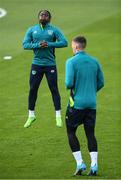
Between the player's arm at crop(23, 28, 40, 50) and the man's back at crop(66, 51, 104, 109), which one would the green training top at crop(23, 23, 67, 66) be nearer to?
the player's arm at crop(23, 28, 40, 50)

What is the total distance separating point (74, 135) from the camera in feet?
47.6

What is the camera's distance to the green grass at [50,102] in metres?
15.7

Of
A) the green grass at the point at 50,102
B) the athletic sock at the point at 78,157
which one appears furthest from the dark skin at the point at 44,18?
the athletic sock at the point at 78,157

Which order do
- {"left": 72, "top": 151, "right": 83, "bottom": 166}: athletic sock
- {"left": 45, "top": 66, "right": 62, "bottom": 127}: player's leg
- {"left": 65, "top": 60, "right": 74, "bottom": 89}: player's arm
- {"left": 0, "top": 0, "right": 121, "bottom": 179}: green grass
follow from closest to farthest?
1. {"left": 65, "top": 60, "right": 74, "bottom": 89}: player's arm
2. {"left": 72, "top": 151, "right": 83, "bottom": 166}: athletic sock
3. {"left": 0, "top": 0, "right": 121, "bottom": 179}: green grass
4. {"left": 45, "top": 66, "right": 62, "bottom": 127}: player's leg

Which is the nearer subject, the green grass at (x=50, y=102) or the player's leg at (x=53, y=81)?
the green grass at (x=50, y=102)

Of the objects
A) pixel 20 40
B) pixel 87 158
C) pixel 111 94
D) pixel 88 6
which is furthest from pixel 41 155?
pixel 88 6

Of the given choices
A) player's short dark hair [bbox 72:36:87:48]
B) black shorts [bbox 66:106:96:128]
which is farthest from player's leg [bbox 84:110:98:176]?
player's short dark hair [bbox 72:36:87:48]

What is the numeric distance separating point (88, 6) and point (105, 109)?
63.1 feet

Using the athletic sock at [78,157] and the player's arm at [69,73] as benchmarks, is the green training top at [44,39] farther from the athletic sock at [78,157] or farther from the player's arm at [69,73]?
the athletic sock at [78,157]

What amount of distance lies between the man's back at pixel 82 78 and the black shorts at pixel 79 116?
111 millimetres

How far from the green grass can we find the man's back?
1.46 metres

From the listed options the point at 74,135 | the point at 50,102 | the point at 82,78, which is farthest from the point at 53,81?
the point at 50,102

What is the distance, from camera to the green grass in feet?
51.4

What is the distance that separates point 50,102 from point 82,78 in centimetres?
768
